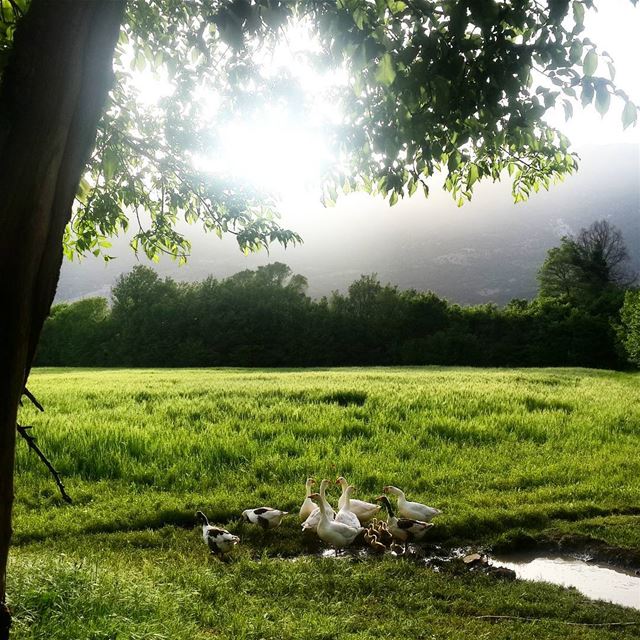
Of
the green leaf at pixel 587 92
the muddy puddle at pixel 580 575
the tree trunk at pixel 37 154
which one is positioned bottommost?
the muddy puddle at pixel 580 575

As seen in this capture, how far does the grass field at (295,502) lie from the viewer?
5617mm

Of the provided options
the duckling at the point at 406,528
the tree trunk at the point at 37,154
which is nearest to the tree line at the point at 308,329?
the duckling at the point at 406,528

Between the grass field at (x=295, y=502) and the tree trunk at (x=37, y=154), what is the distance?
94.0 inches

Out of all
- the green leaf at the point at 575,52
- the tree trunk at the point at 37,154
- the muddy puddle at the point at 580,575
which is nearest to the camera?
the tree trunk at the point at 37,154

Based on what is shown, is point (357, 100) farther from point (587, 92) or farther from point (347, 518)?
point (347, 518)

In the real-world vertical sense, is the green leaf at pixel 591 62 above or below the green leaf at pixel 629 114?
above

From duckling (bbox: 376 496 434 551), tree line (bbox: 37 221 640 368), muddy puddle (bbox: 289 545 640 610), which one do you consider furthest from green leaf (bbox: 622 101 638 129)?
tree line (bbox: 37 221 640 368)

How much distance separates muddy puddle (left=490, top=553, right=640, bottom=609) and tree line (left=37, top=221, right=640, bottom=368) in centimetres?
5693

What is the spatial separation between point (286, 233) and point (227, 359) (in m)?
58.0

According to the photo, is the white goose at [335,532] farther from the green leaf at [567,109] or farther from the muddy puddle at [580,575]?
the green leaf at [567,109]

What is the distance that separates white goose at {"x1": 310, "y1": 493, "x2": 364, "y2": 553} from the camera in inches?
314

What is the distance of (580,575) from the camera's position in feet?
24.2

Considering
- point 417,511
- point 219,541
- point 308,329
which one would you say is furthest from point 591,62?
point 308,329

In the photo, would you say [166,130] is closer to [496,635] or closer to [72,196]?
[72,196]
